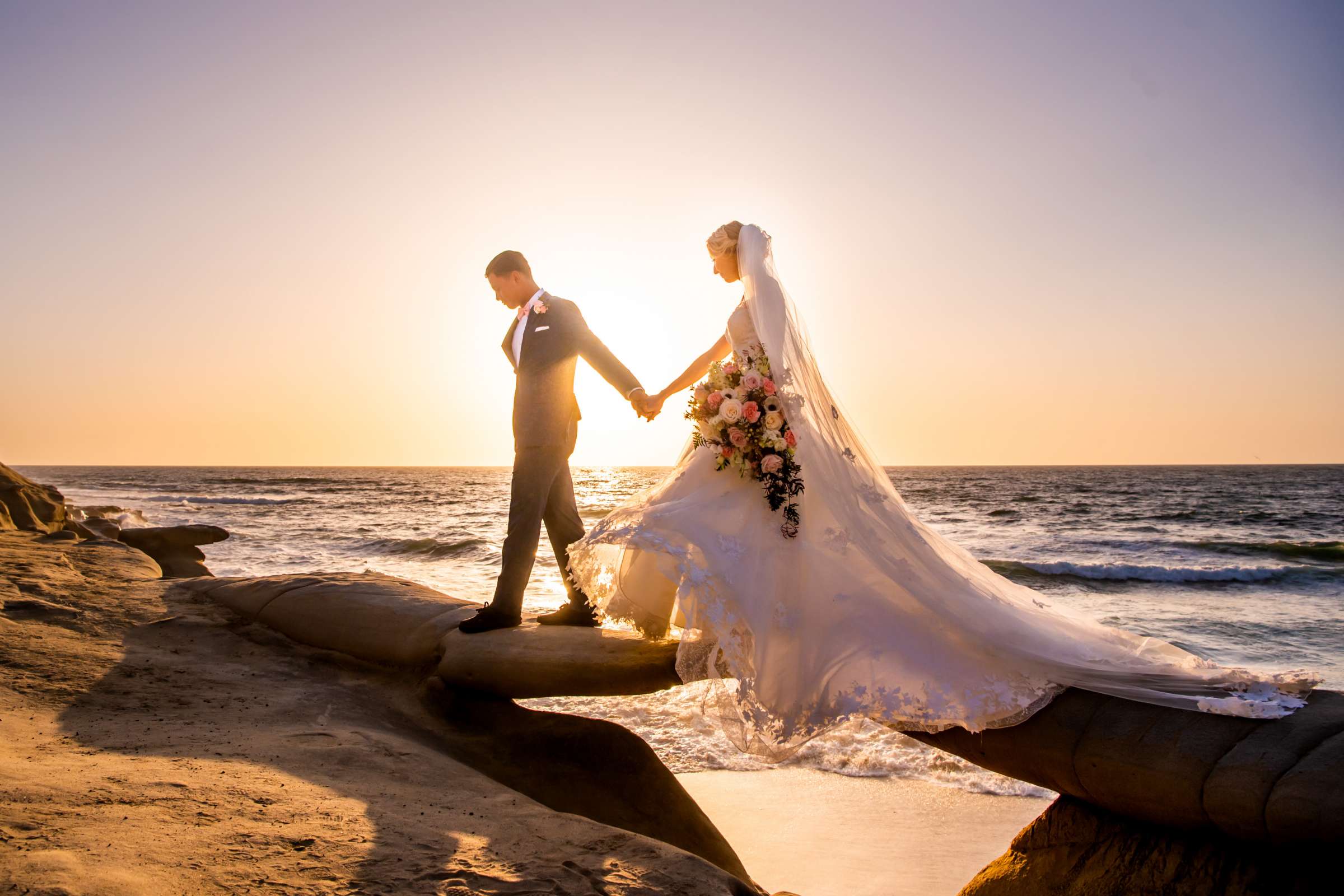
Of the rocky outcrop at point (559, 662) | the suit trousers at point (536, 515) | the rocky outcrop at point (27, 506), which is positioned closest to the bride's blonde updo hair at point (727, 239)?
the suit trousers at point (536, 515)

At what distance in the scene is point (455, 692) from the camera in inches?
195

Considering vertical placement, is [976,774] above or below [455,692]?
below

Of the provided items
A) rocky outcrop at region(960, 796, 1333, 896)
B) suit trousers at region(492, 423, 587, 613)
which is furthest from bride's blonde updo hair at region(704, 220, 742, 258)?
rocky outcrop at region(960, 796, 1333, 896)

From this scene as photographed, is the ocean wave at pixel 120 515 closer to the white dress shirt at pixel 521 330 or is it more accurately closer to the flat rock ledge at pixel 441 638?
the flat rock ledge at pixel 441 638

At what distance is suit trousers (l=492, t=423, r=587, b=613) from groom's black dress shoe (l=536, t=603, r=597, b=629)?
3 centimetres

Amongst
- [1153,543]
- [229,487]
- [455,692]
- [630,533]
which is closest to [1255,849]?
[630,533]

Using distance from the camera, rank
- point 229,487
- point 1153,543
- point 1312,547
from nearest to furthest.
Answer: point 1312,547
point 1153,543
point 229,487

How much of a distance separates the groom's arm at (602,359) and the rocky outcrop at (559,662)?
141cm

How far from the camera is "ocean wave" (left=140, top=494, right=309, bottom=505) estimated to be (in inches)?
1587

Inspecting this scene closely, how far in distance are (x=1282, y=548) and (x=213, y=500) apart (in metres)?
44.2

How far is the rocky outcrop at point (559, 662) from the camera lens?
4.36 m

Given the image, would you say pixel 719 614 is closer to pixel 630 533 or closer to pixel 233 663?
pixel 630 533

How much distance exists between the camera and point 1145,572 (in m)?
18.0

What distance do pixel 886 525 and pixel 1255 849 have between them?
1.76 m
